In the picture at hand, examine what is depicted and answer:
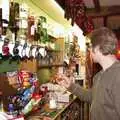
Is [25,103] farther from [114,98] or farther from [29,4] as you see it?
[29,4]

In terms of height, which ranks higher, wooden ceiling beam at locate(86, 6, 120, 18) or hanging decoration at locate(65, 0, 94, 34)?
wooden ceiling beam at locate(86, 6, 120, 18)

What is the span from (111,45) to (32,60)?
1.35m

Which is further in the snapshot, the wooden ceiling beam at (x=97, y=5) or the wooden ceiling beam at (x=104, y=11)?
the wooden ceiling beam at (x=104, y=11)

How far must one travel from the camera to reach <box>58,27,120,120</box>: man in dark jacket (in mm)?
2621

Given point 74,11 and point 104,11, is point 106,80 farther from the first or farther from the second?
point 104,11

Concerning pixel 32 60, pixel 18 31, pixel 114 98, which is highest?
pixel 18 31

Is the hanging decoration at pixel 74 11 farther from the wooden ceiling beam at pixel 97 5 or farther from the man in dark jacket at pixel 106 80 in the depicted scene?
the man in dark jacket at pixel 106 80

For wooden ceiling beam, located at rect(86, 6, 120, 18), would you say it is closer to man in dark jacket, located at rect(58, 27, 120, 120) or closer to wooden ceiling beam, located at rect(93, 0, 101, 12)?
wooden ceiling beam, located at rect(93, 0, 101, 12)

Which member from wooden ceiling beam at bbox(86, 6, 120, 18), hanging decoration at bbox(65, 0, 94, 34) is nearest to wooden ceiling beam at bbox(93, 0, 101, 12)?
wooden ceiling beam at bbox(86, 6, 120, 18)

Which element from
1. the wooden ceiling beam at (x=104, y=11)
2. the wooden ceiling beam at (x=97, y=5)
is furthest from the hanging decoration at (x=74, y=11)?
the wooden ceiling beam at (x=104, y=11)

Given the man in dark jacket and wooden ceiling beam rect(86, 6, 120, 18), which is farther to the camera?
wooden ceiling beam rect(86, 6, 120, 18)

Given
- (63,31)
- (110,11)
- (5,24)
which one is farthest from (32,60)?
(110,11)

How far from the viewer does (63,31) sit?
236 inches

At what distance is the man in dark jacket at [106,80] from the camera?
2.62m
